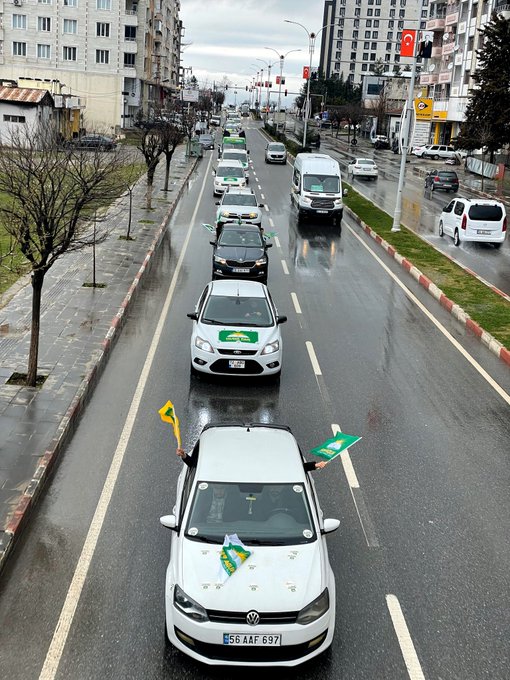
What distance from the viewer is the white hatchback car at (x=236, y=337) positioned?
13492mm

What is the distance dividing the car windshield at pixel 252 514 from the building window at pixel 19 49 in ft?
247

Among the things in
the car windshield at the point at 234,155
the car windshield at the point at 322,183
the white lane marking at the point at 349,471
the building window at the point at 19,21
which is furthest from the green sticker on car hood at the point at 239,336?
the building window at the point at 19,21

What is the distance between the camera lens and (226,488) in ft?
24.9

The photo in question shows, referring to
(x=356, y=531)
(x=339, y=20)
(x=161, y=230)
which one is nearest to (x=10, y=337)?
(x=356, y=531)

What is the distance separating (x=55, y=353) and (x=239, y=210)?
51.6ft

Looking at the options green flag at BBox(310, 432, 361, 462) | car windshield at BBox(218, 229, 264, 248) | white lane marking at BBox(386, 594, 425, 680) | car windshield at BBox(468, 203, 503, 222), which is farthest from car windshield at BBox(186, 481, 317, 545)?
car windshield at BBox(468, 203, 503, 222)

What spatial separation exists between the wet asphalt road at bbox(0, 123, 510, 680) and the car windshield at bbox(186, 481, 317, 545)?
3.10 feet

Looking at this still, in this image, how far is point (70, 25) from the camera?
2908 inches

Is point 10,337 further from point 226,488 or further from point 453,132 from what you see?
point 453,132

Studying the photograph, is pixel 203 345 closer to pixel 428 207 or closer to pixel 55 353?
pixel 55 353

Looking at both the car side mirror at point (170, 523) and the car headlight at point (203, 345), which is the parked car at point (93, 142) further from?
the car side mirror at point (170, 523)

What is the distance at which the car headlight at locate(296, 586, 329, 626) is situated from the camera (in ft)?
21.0

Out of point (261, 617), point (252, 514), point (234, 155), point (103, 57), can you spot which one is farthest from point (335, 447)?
point (103, 57)

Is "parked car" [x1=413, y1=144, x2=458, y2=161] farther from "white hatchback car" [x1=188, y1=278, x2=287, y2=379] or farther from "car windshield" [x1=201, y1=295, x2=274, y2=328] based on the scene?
"white hatchback car" [x1=188, y1=278, x2=287, y2=379]
